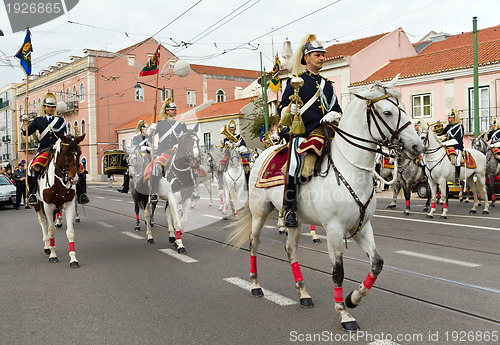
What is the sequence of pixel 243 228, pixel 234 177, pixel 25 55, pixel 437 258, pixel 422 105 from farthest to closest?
pixel 422 105, pixel 25 55, pixel 234 177, pixel 437 258, pixel 243 228

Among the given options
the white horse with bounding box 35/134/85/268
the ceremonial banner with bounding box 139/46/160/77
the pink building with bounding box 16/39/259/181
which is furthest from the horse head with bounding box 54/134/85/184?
the pink building with bounding box 16/39/259/181

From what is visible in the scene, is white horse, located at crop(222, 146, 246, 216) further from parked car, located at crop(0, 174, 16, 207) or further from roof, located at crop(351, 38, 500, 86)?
roof, located at crop(351, 38, 500, 86)

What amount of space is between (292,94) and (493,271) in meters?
4.04

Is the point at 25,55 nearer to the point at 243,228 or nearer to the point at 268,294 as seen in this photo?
the point at 243,228

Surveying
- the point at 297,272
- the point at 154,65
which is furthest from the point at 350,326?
the point at 154,65

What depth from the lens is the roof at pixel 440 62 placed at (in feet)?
85.0

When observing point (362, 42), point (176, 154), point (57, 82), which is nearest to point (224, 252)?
point (176, 154)

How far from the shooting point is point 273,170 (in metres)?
5.91

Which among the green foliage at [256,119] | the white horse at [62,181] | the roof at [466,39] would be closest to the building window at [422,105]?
the roof at [466,39]

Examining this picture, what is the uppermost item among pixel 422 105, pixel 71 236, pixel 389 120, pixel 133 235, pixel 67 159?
pixel 422 105

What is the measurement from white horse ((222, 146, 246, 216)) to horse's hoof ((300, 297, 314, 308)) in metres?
8.50

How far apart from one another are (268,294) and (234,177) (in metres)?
8.02

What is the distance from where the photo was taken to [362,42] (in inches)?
1454

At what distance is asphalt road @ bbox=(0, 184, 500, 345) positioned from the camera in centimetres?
455
